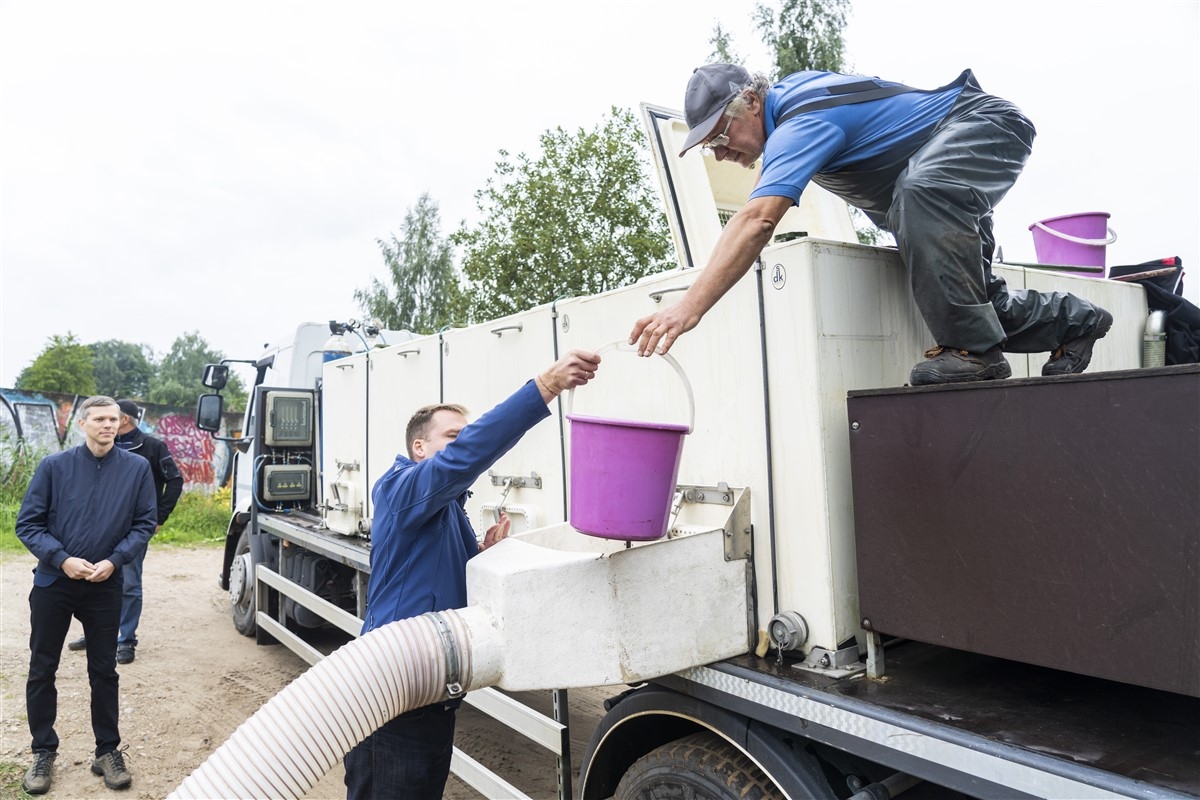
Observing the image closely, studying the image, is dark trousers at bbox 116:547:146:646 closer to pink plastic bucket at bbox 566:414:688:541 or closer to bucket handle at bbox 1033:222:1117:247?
pink plastic bucket at bbox 566:414:688:541

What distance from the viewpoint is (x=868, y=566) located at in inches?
90.6

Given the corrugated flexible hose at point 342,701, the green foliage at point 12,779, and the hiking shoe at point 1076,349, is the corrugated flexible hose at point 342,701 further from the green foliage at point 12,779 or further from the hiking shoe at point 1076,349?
the green foliage at point 12,779

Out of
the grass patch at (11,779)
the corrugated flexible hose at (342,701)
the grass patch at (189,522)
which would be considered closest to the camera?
the corrugated flexible hose at (342,701)

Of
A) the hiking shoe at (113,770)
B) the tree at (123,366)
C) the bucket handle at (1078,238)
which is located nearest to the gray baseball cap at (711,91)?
the bucket handle at (1078,238)

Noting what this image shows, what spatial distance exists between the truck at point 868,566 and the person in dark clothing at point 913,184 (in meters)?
0.21

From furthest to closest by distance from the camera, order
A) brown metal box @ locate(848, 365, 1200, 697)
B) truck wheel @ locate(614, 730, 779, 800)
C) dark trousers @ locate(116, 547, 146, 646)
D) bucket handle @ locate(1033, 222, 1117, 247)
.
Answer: dark trousers @ locate(116, 547, 146, 646)
bucket handle @ locate(1033, 222, 1117, 247)
truck wheel @ locate(614, 730, 779, 800)
brown metal box @ locate(848, 365, 1200, 697)

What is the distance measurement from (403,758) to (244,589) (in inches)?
237

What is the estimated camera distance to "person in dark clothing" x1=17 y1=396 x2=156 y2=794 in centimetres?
464

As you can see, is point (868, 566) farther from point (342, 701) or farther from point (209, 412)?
point (209, 412)

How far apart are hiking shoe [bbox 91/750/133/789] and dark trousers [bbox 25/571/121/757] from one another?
1.8 inches

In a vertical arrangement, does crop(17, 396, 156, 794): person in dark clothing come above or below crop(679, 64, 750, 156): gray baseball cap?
below

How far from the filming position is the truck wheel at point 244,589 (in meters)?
7.93

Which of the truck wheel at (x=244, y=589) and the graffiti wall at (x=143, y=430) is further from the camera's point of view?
the graffiti wall at (x=143, y=430)

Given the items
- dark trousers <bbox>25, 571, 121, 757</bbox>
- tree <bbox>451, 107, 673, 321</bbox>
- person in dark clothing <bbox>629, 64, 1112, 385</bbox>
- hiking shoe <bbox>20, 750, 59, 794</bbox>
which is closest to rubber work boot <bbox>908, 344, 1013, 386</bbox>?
person in dark clothing <bbox>629, 64, 1112, 385</bbox>
